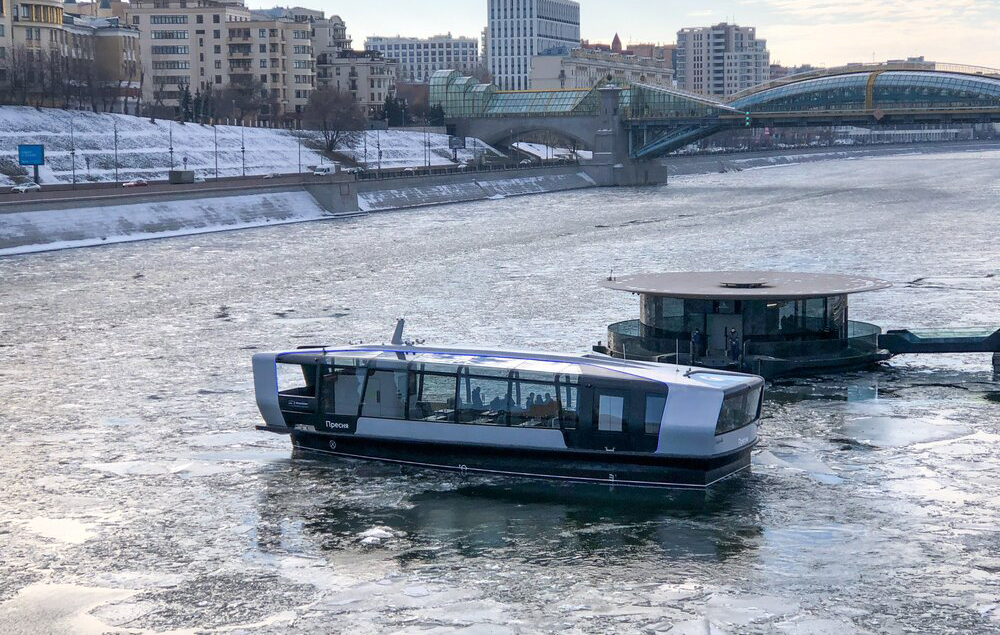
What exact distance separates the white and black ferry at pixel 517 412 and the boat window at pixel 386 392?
2 cm

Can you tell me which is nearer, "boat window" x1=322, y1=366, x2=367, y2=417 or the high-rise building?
"boat window" x1=322, y1=366, x2=367, y2=417

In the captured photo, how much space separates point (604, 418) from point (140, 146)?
286 feet

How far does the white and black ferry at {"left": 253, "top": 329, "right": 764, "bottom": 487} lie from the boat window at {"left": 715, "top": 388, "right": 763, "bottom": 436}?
2 centimetres

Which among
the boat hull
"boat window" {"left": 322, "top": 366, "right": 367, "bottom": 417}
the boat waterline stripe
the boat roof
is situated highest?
the boat roof

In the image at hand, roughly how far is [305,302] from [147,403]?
16948 millimetres

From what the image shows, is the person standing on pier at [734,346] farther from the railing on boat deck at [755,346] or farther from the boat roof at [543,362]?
the boat roof at [543,362]

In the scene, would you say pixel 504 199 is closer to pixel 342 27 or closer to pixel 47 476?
pixel 47 476

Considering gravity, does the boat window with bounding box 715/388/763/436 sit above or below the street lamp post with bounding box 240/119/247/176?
below

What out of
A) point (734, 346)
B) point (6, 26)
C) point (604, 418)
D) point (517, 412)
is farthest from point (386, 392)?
point (6, 26)

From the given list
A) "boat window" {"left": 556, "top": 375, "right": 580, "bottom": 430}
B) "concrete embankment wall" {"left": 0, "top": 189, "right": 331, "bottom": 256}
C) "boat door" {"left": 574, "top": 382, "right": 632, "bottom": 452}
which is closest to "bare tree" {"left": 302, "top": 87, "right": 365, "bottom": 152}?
"concrete embankment wall" {"left": 0, "top": 189, "right": 331, "bottom": 256}

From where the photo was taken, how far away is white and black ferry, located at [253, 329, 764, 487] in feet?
Answer: 67.6

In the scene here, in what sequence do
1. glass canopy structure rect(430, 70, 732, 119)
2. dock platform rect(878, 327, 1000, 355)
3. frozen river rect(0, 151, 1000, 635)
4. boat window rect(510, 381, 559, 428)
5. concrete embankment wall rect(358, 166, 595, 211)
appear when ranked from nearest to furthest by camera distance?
frozen river rect(0, 151, 1000, 635) < boat window rect(510, 381, 559, 428) < dock platform rect(878, 327, 1000, 355) < concrete embankment wall rect(358, 166, 595, 211) < glass canopy structure rect(430, 70, 732, 119)

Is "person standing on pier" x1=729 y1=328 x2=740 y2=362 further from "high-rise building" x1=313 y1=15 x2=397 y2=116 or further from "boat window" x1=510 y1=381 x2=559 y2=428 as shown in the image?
"high-rise building" x1=313 y1=15 x2=397 y2=116

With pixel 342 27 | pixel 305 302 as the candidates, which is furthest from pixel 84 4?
pixel 305 302
